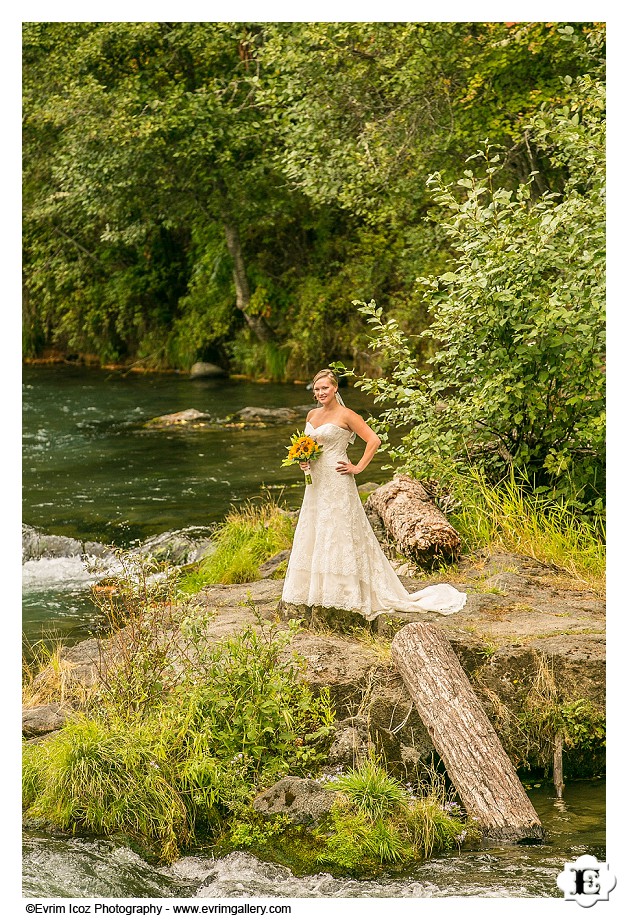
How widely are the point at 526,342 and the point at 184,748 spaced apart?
558cm

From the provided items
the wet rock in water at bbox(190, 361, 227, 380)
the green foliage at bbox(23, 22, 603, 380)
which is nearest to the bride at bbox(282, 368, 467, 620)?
the green foliage at bbox(23, 22, 603, 380)

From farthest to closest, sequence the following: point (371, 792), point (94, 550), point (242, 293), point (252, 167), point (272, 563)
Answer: point (242, 293) → point (252, 167) → point (94, 550) → point (272, 563) → point (371, 792)

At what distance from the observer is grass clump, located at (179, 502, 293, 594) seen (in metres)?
11.0

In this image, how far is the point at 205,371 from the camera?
87.3 ft

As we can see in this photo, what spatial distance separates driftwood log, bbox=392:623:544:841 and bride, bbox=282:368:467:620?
0.97 meters

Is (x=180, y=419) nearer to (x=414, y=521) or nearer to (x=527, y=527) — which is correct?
(x=414, y=521)

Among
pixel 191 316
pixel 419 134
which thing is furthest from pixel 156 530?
pixel 191 316

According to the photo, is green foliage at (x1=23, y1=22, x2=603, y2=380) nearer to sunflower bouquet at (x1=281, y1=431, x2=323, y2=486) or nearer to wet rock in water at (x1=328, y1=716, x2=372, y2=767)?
sunflower bouquet at (x1=281, y1=431, x2=323, y2=486)

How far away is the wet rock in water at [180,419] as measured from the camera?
20.3m

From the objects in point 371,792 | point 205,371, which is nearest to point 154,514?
point 371,792

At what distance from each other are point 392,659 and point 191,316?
861 inches

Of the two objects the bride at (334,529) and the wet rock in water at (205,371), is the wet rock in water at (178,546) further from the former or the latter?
the wet rock in water at (205,371)

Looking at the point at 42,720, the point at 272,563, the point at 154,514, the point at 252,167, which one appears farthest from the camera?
the point at 252,167

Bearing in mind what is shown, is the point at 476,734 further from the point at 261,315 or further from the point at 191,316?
the point at 191,316
